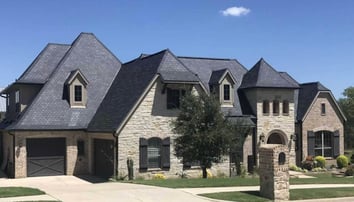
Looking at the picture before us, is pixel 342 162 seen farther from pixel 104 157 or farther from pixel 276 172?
pixel 276 172

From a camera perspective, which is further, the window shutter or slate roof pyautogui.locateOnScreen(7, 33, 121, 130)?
the window shutter

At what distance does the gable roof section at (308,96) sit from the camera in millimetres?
38125

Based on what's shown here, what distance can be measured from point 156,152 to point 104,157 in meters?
3.36

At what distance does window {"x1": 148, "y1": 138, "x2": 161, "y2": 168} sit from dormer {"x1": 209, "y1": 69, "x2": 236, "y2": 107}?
21.4 ft

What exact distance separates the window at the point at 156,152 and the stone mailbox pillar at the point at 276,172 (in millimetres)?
10766

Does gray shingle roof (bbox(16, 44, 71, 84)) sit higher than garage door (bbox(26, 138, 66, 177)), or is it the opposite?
gray shingle roof (bbox(16, 44, 71, 84))

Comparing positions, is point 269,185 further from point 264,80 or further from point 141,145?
point 264,80

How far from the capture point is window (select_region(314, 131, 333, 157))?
38.6 m

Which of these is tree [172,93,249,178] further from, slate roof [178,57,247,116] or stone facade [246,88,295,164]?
stone facade [246,88,295,164]

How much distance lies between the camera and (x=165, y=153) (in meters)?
28.6

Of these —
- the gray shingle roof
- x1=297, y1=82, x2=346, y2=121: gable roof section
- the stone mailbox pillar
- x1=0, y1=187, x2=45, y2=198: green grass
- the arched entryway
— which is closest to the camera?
the stone mailbox pillar

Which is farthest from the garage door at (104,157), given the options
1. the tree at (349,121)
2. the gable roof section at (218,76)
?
the tree at (349,121)

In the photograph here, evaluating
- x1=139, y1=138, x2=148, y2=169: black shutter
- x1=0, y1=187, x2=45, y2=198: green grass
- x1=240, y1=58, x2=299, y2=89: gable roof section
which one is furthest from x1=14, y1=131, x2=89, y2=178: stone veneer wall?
x1=240, y1=58, x2=299, y2=89: gable roof section

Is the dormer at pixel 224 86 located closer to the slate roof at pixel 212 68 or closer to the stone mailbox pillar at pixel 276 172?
A: the slate roof at pixel 212 68
